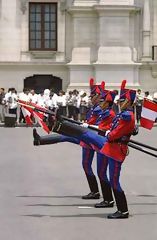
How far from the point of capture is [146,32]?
113ft

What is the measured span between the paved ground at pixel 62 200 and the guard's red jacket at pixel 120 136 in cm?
90

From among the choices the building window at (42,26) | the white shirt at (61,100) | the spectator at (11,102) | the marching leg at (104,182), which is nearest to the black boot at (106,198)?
the marching leg at (104,182)

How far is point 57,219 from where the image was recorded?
9484 mm

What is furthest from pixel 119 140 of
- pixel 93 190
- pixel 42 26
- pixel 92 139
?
pixel 42 26

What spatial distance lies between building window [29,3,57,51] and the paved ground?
1700cm

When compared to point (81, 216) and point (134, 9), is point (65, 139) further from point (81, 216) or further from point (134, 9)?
point (134, 9)

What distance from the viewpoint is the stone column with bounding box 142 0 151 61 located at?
1356 inches

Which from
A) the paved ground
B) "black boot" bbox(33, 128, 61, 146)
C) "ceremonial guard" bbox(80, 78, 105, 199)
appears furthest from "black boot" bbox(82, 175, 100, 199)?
"black boot" bbox(33, 128, 61, 146)

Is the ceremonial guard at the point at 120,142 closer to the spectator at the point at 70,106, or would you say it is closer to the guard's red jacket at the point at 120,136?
the guard's red jacket at the point at 120,136

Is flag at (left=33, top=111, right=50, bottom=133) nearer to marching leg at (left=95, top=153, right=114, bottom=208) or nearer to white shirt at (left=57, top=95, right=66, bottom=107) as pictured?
marching leg at (left=95, top=153, right=114, bottom=208)

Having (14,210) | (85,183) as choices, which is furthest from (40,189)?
(14,210)

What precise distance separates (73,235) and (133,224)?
106 centimetres

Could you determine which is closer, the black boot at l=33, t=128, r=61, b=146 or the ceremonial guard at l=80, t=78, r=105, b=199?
the black boot at l=33, t=128, r=61, b=146

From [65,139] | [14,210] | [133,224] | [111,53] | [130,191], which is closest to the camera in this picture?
[133,224]
